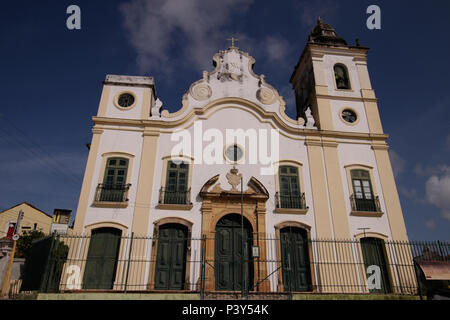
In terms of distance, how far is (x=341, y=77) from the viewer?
17594 mm

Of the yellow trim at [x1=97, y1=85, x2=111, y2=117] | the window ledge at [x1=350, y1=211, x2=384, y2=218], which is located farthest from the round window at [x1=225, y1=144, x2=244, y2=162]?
the yellow trim at [x1=97, y1=85, x2=111, y2=117]

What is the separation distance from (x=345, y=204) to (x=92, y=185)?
11.4 metres

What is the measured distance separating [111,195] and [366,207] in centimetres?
1152

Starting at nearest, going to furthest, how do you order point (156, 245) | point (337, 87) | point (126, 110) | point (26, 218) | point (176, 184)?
point (156, 245)
point (176, 184)
point (126, 110)
point (337, 87)
point (26, 218)

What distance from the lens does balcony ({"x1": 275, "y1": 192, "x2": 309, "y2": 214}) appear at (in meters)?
13.3

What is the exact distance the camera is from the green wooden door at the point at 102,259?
460 inches

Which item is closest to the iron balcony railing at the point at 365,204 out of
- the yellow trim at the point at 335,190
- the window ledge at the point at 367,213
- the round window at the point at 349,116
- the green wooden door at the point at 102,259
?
the window ledge at the point at 367,213

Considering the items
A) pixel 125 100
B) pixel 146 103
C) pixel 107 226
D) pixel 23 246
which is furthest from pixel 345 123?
pixel 23 246

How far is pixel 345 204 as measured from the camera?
13.8 m

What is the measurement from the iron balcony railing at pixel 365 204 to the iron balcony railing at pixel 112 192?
33.6 feet

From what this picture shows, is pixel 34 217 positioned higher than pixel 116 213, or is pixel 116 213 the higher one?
pixel 34 217

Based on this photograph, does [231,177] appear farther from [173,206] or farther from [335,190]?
[335,190]
